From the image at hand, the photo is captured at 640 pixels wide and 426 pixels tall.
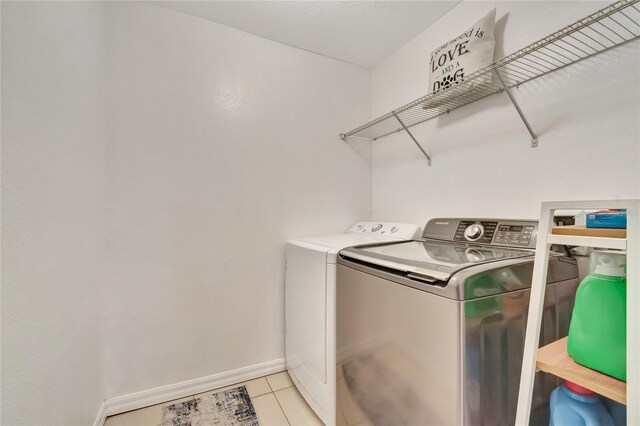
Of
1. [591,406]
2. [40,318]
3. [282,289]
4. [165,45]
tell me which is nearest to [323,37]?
[165,45]

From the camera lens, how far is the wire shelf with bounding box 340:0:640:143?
0.91 m

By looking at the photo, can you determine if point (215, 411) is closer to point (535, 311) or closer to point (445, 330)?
point (445, 330)

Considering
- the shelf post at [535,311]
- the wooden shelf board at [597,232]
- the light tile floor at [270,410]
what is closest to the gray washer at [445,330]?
the shelf post at [535,311]

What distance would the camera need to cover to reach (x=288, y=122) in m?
1.95

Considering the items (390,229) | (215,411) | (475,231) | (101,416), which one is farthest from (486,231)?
(101,416)

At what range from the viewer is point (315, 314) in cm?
145

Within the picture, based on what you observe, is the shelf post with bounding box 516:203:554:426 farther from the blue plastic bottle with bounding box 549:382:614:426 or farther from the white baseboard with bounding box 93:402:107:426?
the white baseboard with bounding box 93:402:107:426

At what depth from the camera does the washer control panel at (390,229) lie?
1.69m

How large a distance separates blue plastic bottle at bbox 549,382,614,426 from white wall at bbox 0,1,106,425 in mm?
1434

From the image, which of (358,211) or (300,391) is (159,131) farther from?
(300,391)

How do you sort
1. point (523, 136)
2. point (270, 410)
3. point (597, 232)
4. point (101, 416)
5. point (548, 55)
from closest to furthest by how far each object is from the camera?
1. point (597, 232)
2. point (548, 55)
3. point (523, 136)
4. point (101, 416)
5. point (270, 410)

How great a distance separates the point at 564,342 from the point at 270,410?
1.42 m

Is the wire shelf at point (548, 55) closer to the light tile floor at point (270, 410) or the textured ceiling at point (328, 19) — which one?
the textured ceiling at point (328, 19)

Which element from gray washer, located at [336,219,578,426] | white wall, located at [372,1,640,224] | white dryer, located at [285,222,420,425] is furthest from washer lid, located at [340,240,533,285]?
white wall, located at [372,1,640,224]
